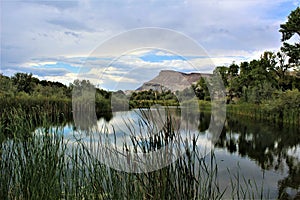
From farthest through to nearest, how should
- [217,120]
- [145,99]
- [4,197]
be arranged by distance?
1. [4,197]
2. [145,99]
3. [217,120]

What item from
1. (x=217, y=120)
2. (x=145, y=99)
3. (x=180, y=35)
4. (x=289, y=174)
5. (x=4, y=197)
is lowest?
(x=289, y=174)

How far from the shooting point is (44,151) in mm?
2418

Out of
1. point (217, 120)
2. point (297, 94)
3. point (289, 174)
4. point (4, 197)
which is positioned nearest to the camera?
point (217, 120)

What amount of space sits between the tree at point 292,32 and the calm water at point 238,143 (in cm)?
751

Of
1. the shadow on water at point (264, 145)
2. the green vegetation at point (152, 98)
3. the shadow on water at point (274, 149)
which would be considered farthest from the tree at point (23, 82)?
the green vegetation at point (152, 98)

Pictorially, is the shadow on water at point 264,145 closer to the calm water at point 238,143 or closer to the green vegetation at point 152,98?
the calm water at point 238,143

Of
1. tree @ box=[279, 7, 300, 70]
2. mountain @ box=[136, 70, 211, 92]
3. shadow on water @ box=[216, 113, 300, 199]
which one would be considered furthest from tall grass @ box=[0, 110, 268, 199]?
tree @ box=[279, 7, 300, 70]

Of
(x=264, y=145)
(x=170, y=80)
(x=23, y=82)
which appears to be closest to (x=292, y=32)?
(x=264, y=145)

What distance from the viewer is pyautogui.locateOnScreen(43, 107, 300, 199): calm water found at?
7.64 ft

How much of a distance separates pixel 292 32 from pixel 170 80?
61.1 feet

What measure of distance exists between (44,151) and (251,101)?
19.8 meters

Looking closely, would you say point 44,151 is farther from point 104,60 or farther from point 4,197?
point 104,60

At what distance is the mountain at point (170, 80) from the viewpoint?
230cm

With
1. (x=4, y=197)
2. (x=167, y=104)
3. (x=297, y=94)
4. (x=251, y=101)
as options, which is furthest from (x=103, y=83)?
(x=251, y=101)
